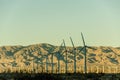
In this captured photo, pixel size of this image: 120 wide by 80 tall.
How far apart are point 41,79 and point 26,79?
Answer: 188 cm

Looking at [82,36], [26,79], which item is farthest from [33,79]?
[82,36]

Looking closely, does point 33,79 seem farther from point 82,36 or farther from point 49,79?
point 82,36

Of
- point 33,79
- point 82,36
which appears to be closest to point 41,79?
point 33,79

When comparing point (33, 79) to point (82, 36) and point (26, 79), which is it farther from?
point (82, 36)

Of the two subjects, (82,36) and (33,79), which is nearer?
(33,79)

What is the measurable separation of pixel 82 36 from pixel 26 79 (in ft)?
114

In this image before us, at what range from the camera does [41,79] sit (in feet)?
175

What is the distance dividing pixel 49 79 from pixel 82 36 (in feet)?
115

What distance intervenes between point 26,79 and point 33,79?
0.88 metres

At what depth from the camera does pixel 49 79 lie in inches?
2063

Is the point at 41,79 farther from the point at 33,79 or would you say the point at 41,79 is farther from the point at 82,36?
the point at 82,36

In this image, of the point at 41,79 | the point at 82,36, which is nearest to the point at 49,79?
the point at 41,79

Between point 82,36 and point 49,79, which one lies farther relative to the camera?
point 82,36
